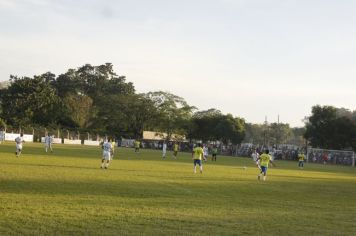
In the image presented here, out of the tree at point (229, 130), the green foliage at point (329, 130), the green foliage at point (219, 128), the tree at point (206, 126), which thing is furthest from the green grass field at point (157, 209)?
the tree at point (206, 126)

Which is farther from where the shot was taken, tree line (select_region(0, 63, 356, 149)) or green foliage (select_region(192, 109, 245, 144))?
green foliage (select_region(192, 109, 245, 144))

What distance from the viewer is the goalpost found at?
7238 cm

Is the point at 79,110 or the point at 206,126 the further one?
the point at 206,126

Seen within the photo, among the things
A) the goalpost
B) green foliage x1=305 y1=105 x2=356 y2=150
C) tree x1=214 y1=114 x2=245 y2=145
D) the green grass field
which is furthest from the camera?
tree x1=214 y1=114 x2=245 y2=145

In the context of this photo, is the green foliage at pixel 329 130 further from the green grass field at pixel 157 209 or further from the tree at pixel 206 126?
the green grass field at pixel 157 209

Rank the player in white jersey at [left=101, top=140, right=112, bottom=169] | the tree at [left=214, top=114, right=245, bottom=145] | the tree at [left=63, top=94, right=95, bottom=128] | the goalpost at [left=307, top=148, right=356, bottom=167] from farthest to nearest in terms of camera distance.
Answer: the tree at [left=214, top=114, right=245, bottom=145] → the tree at [left=63, top=94, right=95, bottom=128] → the goalpost at [left=307, top=148, right=356, bottom=167] → the player in white jersey at [left=101, top=140, right=112, bottom=169]

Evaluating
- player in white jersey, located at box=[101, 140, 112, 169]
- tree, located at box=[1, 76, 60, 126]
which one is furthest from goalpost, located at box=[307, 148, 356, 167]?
tree, located at box=[1, 76, 60, 126]

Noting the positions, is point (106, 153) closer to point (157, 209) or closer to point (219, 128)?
point (157, 209)

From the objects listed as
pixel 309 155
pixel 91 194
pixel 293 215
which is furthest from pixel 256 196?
pixel 309 155

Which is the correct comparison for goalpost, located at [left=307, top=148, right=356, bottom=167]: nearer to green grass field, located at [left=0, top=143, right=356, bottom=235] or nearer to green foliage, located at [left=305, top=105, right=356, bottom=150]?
green foliage, located at [left=305, top=105, right=356, bottom=150]

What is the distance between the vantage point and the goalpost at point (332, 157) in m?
72.4

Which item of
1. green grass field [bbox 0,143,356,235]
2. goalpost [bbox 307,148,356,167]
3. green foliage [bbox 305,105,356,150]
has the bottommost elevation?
green grass field [bbox 0,143,356,235]

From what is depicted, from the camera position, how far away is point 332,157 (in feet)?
244

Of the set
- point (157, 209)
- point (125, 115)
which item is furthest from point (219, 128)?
point (157, 209)
